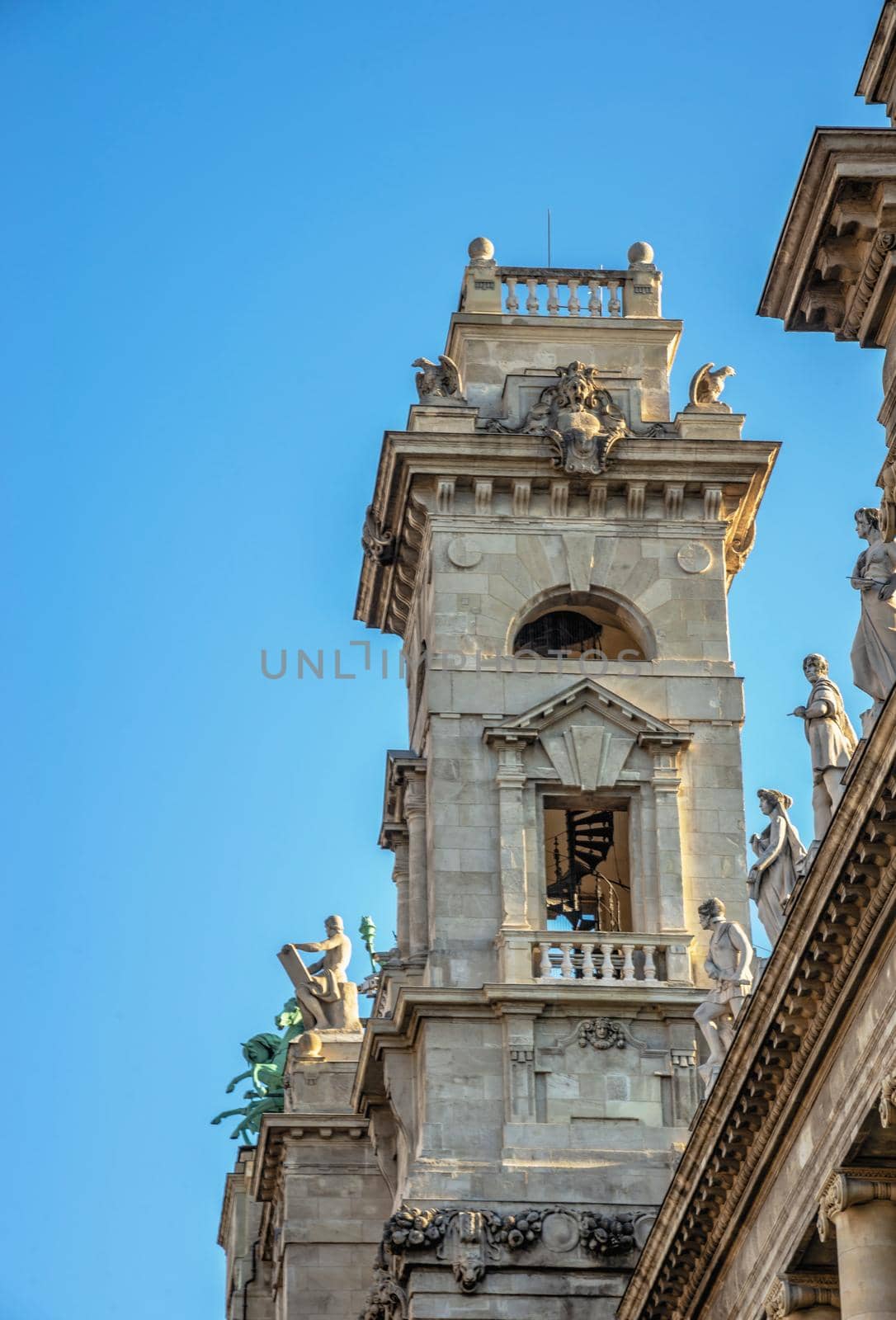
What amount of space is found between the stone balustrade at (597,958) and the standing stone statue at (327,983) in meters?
12.9

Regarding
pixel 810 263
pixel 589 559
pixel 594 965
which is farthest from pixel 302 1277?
pixel 810 263

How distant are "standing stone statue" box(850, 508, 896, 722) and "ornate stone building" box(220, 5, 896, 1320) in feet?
34.3

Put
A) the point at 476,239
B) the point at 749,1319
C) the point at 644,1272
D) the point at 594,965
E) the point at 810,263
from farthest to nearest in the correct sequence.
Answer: the point at 476,239 < the point at 594,965 < the point at 644,1272 < the point at 749,1319 < the point at 810,263

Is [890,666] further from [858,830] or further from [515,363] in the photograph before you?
[515,363]

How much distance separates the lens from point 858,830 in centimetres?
3105

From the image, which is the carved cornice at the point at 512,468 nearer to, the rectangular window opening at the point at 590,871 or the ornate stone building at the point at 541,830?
the ornate stone building at the point at 541,830

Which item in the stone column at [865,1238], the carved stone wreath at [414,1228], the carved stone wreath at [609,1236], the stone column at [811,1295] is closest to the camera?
the stone column at [865,1238]

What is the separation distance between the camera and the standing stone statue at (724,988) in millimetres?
41094

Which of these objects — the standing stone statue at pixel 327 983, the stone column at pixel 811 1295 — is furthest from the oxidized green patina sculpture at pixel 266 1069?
the stone column at pixel 811 1295

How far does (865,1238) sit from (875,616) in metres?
6.80

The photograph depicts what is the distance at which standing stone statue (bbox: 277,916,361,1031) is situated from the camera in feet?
213

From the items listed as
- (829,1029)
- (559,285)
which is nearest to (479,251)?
(559,285)

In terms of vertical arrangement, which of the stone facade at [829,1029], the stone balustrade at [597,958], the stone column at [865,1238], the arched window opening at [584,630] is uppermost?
the arched window opening at [584,630]

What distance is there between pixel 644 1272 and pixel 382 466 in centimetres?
1940
